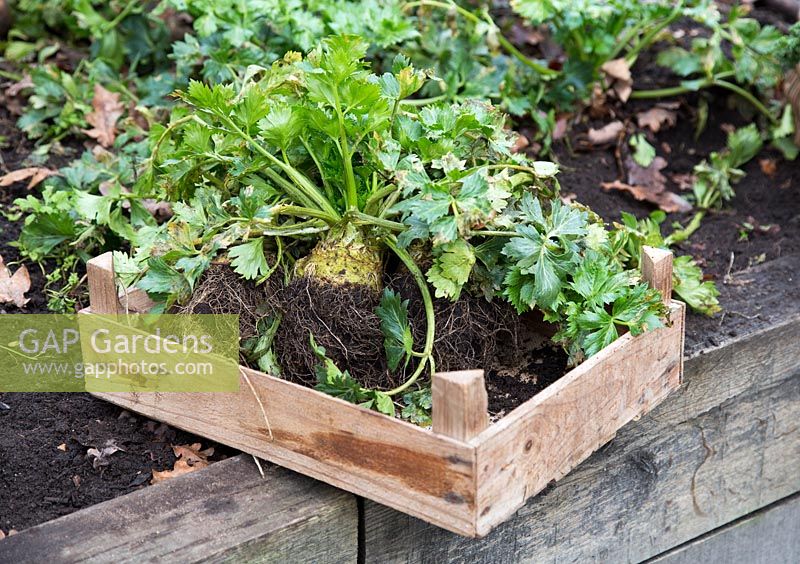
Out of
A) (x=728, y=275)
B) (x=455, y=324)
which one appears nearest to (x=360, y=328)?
(x=455, y=324)

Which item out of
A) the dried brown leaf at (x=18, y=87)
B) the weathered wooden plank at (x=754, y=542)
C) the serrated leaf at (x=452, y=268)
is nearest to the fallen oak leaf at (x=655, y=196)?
the weathered wooden plank at (x=754, y=542)

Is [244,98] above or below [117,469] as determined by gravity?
above

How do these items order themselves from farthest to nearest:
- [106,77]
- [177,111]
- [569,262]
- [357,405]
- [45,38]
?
1. [45,38]
2. [106,77]
3. [177,111]
4. [569,262]
5. [357,405]

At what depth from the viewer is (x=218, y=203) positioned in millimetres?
2021

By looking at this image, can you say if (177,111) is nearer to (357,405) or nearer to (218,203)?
(218,203)

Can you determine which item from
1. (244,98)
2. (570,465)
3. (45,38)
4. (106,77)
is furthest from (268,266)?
(45,38)

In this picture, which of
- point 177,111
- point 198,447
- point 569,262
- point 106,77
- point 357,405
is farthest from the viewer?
point 106,77

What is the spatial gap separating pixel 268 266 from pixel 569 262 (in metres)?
0.61

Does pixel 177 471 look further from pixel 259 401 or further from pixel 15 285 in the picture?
pixel 15 285

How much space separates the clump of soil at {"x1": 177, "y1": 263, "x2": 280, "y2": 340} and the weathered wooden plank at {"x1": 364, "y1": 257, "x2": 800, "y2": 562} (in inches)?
19.7

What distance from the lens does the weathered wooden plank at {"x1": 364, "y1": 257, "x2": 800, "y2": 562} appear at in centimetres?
221

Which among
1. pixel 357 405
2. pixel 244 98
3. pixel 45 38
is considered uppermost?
pixel 244 98

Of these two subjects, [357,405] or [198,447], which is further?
[198,447]

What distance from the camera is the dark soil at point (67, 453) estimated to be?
6.39ft
